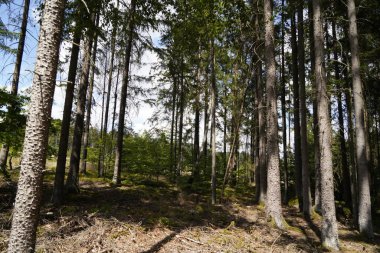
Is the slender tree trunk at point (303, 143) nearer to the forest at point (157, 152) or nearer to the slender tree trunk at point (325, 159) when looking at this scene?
the forest at point (157, 152)

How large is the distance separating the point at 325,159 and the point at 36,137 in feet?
25.5

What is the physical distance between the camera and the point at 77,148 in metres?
10.5

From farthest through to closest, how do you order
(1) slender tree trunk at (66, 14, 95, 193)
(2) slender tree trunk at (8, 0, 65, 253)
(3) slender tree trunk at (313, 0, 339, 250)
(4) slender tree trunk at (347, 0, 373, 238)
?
(4) slender tree trunk at (347, 0, 373, 238), (1) slender tree trunk at (66, 14, 95, 193), (3) slender tree trunk at (313, 0, 339, 250), (2) slender tree trunk at (8, 0, 65, 253)

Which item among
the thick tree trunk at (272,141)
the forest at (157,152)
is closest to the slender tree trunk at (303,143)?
the forest at (157,152)

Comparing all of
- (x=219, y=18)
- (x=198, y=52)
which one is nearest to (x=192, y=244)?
(x=219, y=18)

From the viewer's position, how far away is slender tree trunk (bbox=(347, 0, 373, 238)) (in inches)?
417

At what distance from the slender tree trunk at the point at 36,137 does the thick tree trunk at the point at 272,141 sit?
7.59m

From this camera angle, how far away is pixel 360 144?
1109cm

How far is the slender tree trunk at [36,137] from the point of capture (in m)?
3.65

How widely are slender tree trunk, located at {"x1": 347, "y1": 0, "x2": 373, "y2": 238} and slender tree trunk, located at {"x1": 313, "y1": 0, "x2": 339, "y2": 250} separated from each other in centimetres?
312

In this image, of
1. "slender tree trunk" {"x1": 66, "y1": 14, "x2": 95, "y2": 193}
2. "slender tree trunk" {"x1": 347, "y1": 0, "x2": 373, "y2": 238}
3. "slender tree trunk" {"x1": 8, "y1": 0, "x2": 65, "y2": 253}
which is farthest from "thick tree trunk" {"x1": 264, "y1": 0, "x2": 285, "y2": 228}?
"slender tree trunk" {"x1": 8, "y1": 0, "x2": 65, "y2": 253}

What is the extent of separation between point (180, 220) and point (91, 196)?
3.72 m

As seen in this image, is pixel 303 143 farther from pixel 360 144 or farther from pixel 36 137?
pixel 36 137

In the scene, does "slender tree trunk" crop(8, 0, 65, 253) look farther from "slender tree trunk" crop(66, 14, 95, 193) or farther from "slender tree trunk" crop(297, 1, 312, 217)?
"slender tree trunk" crop(297, 1, 312, 217)
